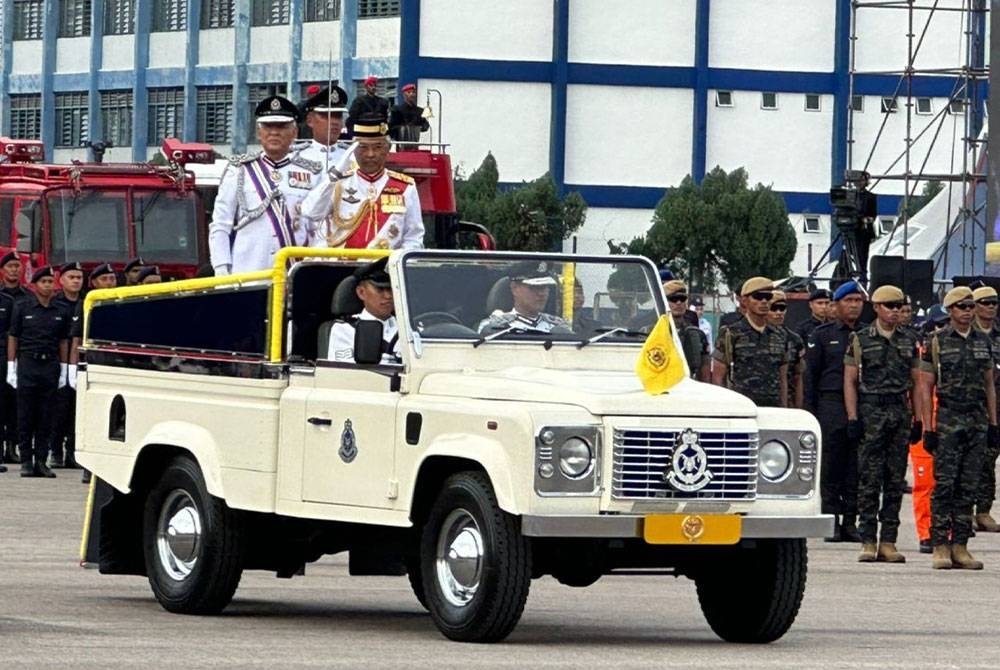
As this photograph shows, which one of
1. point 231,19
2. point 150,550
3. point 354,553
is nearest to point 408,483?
point 354,553

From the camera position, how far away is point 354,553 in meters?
12.8

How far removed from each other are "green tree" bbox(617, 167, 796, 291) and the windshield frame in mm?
53608

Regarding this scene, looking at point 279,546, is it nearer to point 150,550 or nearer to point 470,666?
point 150,550

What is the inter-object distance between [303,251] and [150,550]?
1.81 meters

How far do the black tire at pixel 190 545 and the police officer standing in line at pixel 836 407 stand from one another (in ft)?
26.6

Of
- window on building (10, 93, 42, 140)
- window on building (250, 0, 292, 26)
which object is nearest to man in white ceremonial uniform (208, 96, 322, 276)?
window on building (250, 0, 292, 26)

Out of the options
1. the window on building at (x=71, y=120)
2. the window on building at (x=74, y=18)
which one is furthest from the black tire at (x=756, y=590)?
the window on building at (x=74, y=18)

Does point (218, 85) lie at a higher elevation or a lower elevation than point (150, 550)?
higher

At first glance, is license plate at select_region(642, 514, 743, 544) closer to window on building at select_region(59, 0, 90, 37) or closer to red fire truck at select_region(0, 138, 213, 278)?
red fire truck at select_region(0, 138, 213, 278)

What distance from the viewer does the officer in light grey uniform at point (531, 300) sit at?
12.7m

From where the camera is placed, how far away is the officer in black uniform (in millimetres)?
25969

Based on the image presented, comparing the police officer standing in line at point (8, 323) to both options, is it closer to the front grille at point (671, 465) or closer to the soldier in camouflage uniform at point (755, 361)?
the soldier in camouflage uniform at point (755, 361)

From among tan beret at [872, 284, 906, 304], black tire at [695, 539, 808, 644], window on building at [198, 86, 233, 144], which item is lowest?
black tire at [695, 539, 808, 644]

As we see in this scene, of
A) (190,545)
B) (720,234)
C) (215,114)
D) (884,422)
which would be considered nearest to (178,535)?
(190,545)
